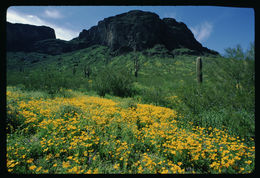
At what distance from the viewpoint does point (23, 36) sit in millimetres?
125875

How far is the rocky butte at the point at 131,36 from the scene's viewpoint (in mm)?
109938

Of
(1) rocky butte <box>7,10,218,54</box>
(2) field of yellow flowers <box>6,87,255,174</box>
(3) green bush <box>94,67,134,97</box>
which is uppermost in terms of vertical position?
(1) rocky butte <box>7,10,218,54</box>

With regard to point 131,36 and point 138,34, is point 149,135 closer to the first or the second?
point 138,34

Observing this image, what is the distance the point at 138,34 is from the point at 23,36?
127382 millimetres

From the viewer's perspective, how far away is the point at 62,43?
136875mm

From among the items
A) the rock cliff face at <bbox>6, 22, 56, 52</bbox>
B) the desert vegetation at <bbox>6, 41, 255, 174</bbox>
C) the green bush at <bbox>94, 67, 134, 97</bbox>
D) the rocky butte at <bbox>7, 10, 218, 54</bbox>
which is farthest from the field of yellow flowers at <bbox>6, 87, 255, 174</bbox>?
the rock cliff face at <bbox>6, 22, 56, 52</bbox>

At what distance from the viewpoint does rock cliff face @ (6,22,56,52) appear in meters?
116

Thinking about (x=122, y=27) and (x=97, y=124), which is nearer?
(x=97, y=124)

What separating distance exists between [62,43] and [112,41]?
6837 cm

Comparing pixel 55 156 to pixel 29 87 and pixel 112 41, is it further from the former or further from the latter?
pixel 112 41

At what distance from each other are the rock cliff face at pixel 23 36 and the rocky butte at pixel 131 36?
4.35 meters

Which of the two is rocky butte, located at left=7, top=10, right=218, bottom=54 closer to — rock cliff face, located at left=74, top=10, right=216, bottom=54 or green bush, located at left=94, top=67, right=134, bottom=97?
rock cliff face, located at left=74, top=10, right=216, bottom=54

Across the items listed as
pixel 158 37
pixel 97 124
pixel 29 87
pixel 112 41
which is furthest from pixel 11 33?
pixel 97 124

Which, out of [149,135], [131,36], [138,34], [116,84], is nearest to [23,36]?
[131,36]
